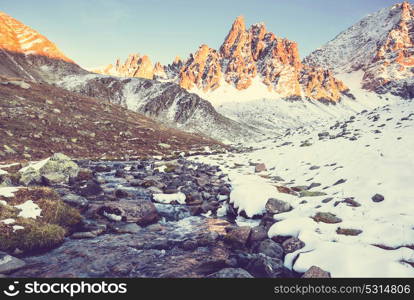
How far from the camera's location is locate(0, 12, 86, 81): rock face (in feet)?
357

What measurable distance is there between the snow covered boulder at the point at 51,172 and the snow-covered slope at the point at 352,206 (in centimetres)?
1246

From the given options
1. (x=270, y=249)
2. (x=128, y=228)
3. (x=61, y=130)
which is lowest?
(x=270, y=249)

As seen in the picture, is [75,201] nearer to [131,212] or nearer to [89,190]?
[89,190]

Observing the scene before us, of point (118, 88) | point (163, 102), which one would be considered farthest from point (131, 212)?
point (118, 88)

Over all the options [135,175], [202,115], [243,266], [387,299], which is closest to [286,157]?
[135,175]

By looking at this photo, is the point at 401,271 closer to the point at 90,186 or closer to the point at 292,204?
the point at 292,204

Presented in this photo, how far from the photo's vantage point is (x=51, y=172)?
70.0 ft

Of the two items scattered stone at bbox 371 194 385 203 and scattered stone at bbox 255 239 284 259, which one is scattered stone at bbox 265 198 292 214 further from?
scattered stone at bbox 371 194 385 203

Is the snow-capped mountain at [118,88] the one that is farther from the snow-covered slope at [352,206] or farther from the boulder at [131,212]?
the boulder at [131,212]

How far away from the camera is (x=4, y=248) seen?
32.0 feet

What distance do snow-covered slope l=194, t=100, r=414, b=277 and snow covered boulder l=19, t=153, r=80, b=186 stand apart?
12.5 m

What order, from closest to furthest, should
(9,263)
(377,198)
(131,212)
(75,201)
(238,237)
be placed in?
(9,263)
(238,237)
(377,198)
(131,212)
(75,201)

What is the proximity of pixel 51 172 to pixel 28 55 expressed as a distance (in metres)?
125

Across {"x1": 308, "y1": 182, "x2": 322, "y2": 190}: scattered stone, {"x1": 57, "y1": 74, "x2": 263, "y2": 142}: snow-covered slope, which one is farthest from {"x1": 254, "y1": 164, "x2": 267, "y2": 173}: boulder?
{"x1": 57, "y1": 74, "x2": 263, "y2": 142}: snow-covered slope
